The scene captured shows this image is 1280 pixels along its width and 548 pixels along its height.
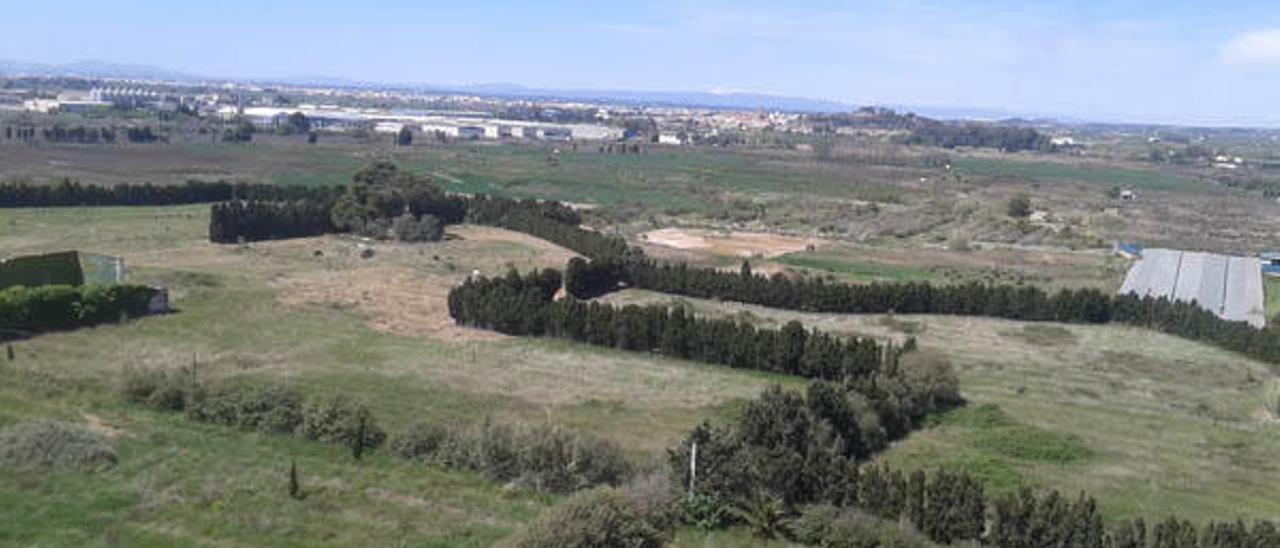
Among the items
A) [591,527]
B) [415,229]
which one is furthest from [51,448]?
[415,229]

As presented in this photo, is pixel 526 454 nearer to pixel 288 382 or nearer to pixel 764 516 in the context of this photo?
pixel 764 516

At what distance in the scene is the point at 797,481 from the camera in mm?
18781

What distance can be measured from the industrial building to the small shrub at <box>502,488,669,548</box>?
33043 millimetres

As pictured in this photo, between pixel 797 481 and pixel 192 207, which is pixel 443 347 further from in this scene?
pixel 192 207

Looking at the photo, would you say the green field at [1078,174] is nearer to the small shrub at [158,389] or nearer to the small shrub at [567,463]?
the small shrub at [567,463]

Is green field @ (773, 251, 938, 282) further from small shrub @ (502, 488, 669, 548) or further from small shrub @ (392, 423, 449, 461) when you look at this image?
small shrub @ (502, 488, 669, 548)

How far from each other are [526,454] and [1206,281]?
43932 mm

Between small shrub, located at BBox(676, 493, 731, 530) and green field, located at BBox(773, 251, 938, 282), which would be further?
green field, located at BBox(773, 251, 938, 282)

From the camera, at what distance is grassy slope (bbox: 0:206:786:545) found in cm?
1711

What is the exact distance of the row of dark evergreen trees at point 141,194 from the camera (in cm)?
5841

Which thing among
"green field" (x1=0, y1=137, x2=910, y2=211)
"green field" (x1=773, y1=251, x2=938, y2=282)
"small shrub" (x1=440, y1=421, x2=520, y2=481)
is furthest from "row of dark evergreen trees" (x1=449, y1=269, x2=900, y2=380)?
"green field" (x1=0, y1=137, x2=910, y2=211)

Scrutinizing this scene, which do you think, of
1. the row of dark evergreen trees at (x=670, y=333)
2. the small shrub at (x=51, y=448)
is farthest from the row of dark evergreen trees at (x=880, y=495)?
the small shrub at (x=51, y=448)

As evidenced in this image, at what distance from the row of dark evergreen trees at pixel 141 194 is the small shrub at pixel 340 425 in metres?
40.1

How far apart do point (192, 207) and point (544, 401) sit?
43.7 metres
